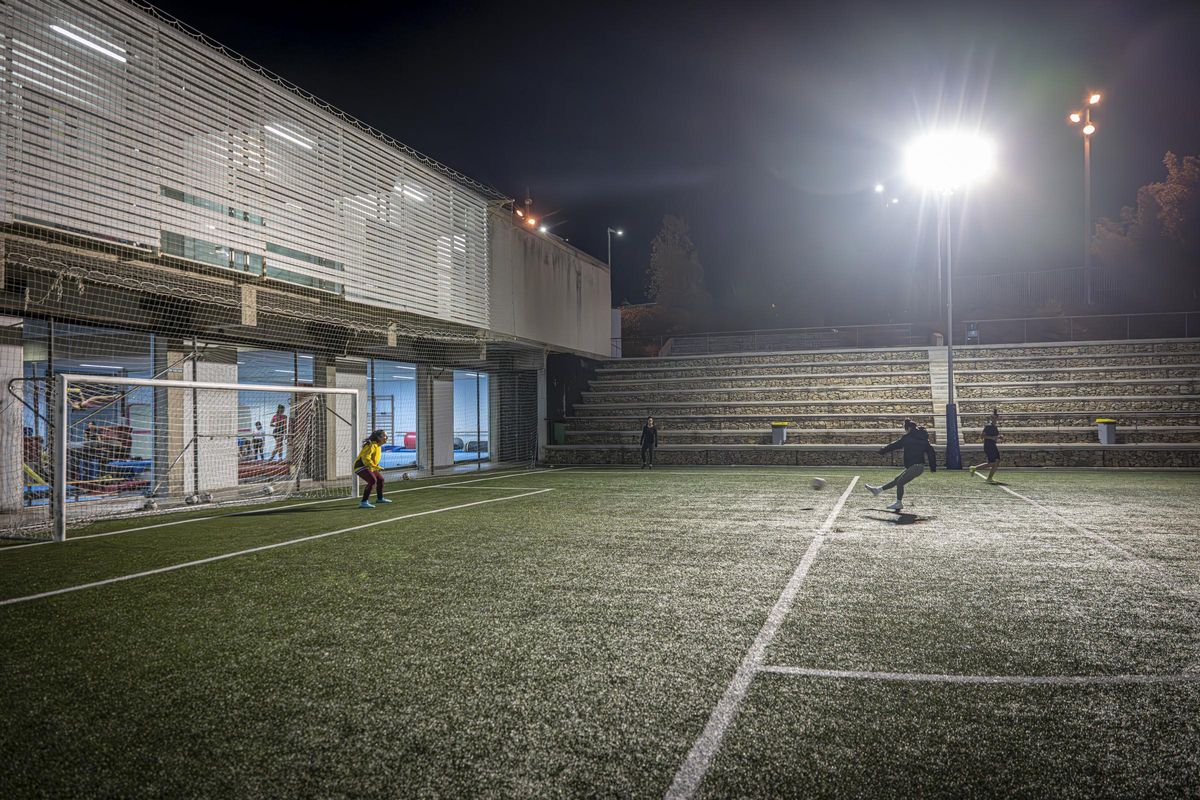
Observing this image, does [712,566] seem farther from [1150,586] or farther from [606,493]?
[606,493]

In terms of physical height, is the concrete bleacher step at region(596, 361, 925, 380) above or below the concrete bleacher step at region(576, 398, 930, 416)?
above

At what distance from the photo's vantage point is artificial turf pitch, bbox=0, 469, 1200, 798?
3.05m

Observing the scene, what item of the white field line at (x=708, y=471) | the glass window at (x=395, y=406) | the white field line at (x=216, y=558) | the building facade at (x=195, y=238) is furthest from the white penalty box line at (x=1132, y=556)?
the glass window at (x=395, y=406)

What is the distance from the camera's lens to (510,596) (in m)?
6.04

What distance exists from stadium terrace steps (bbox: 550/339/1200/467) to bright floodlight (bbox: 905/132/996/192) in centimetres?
A: 776

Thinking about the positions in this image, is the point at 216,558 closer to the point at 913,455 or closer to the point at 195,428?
the point at 195,428

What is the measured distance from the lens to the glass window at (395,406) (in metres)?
22.7

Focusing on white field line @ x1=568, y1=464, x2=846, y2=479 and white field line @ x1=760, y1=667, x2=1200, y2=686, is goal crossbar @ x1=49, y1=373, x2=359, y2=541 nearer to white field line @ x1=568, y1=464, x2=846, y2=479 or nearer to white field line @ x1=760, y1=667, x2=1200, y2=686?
white field line @ x1=568, y1=464, x2=846, y2=479

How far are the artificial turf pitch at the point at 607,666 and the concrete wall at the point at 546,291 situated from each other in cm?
1441

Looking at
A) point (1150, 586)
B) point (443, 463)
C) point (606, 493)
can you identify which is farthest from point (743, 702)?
point (443, 463)

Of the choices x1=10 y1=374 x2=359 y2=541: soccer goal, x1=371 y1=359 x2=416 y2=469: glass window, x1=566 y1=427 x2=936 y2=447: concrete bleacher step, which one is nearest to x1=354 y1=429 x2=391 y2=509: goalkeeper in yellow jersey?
x1=10 y1=374 x2=359 y2=541: soccer goal

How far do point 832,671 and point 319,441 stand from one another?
16035 millimetres

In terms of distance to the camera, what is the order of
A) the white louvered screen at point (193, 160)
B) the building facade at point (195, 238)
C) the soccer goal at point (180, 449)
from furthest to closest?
the soccer goal at point (180, 449) → the building facade at point (195, 238) → the white louvered screen at point (193, 160)

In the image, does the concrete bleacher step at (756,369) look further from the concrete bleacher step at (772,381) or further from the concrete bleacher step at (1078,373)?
the concrete bleacher step at (1078,373)
